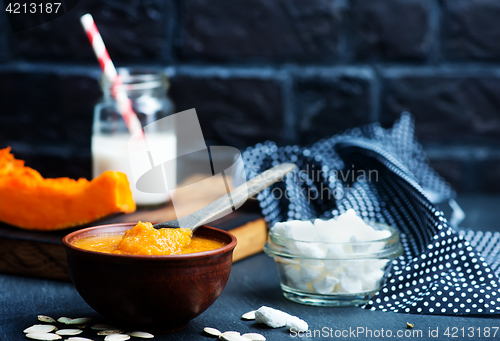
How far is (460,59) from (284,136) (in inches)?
23.8

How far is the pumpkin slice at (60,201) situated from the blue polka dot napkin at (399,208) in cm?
32

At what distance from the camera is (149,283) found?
0.68 metres

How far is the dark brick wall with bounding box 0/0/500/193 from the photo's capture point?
1.68 meters

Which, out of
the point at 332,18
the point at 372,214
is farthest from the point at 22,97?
the point at 372,214

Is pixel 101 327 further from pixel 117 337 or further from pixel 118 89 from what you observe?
pixel 118 89

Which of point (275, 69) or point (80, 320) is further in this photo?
point (275, 69)

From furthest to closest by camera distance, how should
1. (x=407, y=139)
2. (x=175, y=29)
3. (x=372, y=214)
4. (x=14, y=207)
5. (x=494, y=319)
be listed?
(x=175, y=29) → (x=407, y=139) → (x=372, y=214) → (x=14, y=207) → (x=494, y=319)

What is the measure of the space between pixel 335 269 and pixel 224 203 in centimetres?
21

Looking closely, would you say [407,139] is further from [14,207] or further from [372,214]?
[14,207]

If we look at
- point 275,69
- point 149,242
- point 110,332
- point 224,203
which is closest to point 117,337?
point 110,332

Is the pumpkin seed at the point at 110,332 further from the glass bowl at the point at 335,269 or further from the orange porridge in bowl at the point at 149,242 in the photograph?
the glass bowl at the point at 335,269

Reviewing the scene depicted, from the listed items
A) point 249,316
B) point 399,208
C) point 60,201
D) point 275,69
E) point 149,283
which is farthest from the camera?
point 275,69

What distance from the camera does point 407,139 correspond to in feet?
4.90

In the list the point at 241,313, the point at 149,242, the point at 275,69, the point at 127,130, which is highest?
the point at 275,69
